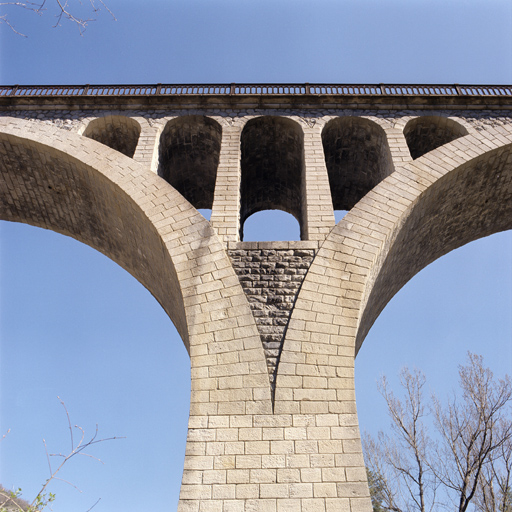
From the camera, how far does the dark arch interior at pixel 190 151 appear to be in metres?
11.0

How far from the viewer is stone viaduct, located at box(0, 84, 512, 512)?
218 inches

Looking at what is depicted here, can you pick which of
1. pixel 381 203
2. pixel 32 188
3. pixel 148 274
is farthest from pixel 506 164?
pixel 32 188

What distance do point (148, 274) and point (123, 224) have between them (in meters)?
1.12

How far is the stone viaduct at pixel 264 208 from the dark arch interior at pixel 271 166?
4 cm

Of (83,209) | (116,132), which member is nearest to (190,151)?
(116,132)

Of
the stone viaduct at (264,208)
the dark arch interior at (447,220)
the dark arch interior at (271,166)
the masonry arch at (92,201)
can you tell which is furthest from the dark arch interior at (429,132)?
the masonry arch at (92,201)

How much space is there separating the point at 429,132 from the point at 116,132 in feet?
24.6

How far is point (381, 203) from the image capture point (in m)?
8.15

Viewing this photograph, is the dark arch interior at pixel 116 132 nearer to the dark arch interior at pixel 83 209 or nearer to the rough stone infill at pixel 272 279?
the dark arch interior at pixel 83 209

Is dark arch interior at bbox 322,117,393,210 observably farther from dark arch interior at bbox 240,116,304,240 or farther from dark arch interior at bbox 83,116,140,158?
dark arch interior at bbox 83,116,140,158

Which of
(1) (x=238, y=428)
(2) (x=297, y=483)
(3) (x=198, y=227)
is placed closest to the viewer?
(2) (x=297, y=483)

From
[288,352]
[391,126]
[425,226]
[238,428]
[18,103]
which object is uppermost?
[18,103]

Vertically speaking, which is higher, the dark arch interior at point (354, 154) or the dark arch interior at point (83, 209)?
the dark arch interior at point (354, 154)

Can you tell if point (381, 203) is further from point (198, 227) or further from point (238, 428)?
point (238, 428)
